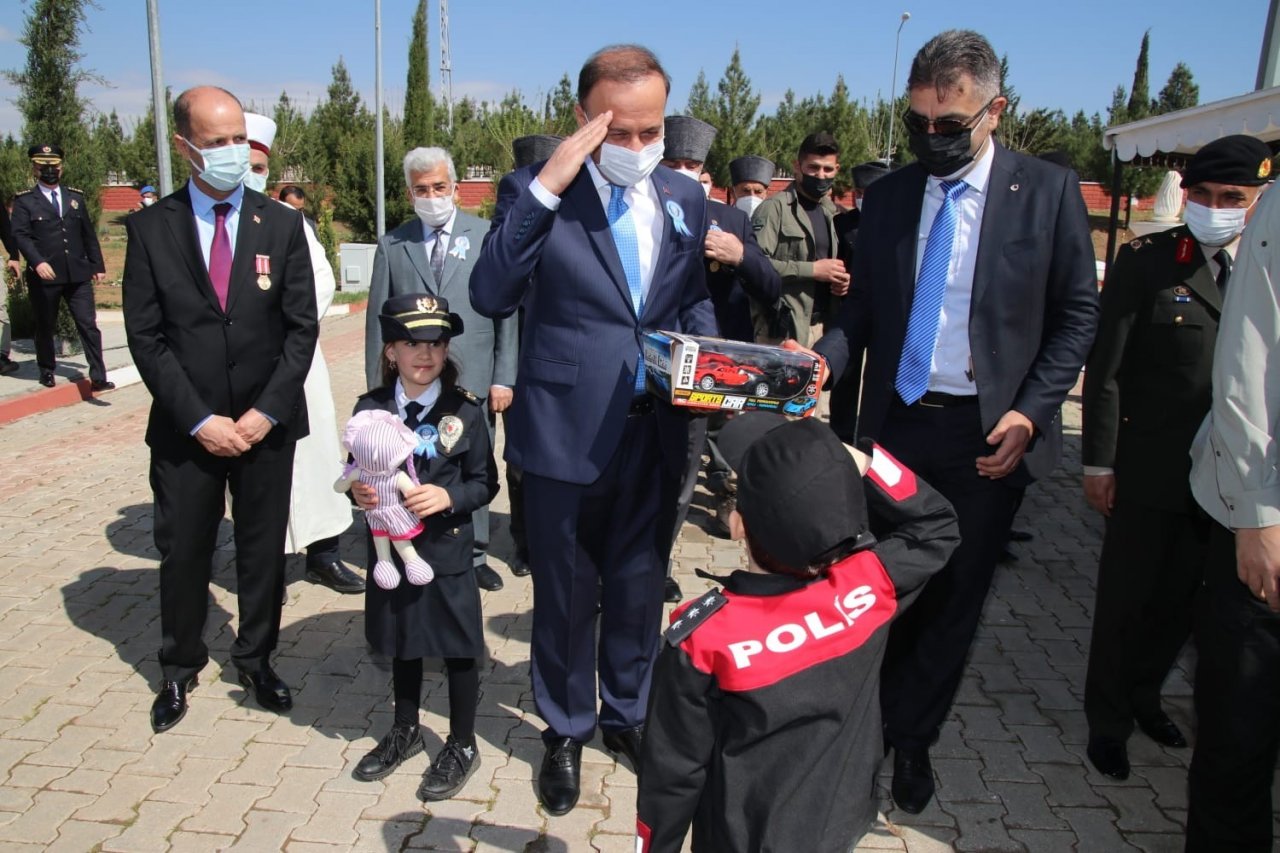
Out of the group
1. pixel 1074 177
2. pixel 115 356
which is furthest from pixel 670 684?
pixel 115 356

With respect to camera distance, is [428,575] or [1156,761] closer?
[428,575]

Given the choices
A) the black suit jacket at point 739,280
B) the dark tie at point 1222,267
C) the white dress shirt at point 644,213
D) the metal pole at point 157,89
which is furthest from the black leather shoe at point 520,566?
the metal pole at point 157,89

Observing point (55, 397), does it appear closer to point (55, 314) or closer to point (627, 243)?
point (55, 314)

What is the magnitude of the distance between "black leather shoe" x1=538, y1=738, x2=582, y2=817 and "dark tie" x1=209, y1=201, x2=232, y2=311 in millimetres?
2037

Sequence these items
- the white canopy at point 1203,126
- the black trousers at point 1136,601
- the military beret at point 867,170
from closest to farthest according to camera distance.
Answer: the black trousers at point 1136,601, the white canopy at point 1203,126, the military beret at point 867,170

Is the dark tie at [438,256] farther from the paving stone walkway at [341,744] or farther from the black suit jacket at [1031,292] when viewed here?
the black suit jacket at [1031,292]

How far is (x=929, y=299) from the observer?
9.49 feet

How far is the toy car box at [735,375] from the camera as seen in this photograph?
2236 millimetres

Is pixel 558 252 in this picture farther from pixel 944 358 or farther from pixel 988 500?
pixel 988 500

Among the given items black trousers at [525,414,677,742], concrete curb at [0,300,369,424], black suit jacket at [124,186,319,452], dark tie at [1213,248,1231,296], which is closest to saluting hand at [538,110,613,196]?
black trousers at [525,414,677,742]

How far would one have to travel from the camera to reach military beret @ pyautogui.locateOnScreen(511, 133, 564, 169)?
5.48 metres

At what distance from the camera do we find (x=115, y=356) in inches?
450

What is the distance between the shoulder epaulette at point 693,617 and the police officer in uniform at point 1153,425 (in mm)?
2165

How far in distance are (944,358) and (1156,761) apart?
6.04 ft
